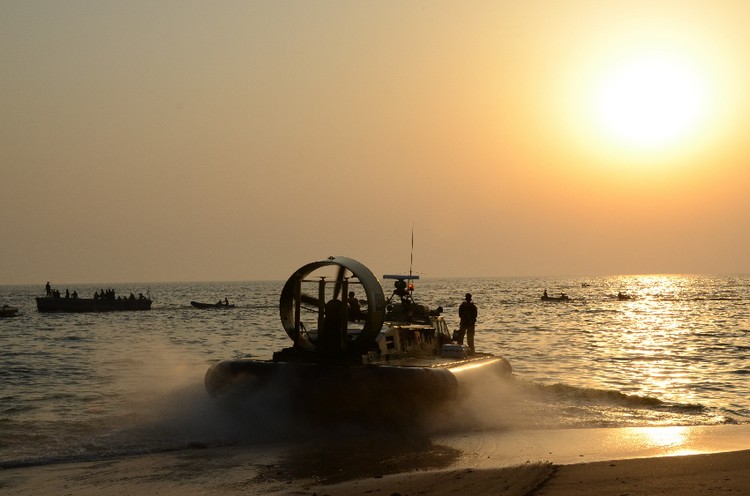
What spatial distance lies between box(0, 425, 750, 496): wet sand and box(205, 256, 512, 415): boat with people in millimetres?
992

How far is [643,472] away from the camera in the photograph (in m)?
8.52

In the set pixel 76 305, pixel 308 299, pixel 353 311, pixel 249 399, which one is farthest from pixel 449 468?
pixel 76 305

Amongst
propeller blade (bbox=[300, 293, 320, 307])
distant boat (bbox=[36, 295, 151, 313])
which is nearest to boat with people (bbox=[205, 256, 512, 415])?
propeller blade (bbox=[300, 293, 320, 307])

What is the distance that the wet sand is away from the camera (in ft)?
27.0

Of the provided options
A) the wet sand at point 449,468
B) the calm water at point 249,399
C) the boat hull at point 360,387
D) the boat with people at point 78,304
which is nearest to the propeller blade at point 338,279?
the boat hull at point 360,387

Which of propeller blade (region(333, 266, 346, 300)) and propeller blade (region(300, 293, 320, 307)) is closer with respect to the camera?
propeller blade (region(333, 266, 346, 300))

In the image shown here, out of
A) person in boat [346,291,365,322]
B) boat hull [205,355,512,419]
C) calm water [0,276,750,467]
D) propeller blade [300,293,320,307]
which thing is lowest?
calm water [0,276,750,467]

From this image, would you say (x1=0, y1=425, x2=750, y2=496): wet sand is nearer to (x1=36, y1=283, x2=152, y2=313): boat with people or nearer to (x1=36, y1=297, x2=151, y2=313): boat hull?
(x1=36, y1=283, x2=152, y2=313): boat with people

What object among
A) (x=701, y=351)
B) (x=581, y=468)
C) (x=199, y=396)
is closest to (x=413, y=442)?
(x=581, y=468)

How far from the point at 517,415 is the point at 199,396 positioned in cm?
539

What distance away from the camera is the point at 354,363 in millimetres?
13719

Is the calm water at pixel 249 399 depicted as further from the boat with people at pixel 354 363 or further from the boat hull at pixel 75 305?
the boat hull at pixel 75 305

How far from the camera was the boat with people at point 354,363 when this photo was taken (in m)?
13.2

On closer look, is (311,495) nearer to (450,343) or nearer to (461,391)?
(461,391)
